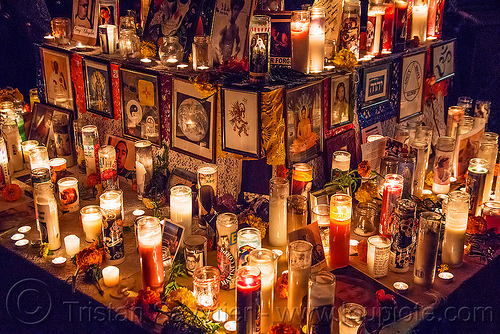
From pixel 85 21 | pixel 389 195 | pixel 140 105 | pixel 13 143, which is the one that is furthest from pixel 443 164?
pixel 13 143

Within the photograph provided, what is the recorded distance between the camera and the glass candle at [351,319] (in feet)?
5.58

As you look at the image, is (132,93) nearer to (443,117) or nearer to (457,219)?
(457,219)

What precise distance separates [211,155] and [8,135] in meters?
1.46

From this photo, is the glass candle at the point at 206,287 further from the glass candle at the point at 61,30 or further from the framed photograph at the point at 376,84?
the glass candle at the point at 61,30

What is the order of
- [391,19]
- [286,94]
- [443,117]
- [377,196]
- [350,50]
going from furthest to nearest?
[443,117], [391,19], [350,50], [377,196], [286,94]

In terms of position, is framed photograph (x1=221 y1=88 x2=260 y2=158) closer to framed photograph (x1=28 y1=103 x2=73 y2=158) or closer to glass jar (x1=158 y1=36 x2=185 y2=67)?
glass jar (x1=158 y1=36 x2=185 y2=67)

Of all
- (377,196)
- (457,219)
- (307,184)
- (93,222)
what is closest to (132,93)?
(93,222)

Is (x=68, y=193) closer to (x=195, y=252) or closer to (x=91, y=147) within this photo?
(x=91, y=147)

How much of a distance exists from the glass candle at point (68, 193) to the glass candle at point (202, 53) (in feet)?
2.98

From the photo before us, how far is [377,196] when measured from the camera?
2666mm

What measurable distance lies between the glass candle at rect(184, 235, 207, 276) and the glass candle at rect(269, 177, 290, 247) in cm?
42

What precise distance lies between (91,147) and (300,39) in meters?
1.42

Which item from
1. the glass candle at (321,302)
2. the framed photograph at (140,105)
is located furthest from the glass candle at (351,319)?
the framed photograph at (140,105)

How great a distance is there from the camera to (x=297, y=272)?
196 centimetres
